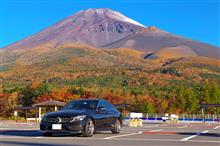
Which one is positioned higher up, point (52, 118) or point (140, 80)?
point (140, 80)

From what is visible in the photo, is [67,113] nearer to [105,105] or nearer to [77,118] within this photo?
[77,118]

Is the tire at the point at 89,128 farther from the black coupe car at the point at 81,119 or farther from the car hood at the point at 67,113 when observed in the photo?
the car hood at the point at 67,113

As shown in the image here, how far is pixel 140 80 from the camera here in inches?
4139

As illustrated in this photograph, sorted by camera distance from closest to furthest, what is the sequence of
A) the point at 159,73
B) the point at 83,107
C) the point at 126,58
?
the point at 83,107
the point at 159,73
the point at 126,58

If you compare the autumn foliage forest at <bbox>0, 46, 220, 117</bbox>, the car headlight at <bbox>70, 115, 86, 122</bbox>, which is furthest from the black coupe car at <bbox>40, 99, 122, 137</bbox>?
the autumn foliage forest at <bbox>0, 46, 220, 117</bbox>

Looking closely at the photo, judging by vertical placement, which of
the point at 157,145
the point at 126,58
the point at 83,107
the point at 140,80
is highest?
the point at 126,58

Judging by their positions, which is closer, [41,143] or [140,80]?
[41,143]

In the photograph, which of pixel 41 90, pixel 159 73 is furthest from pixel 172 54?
pixel 41 90

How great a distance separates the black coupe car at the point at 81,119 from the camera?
43.9 feet

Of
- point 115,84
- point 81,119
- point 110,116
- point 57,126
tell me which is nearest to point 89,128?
point 81,119

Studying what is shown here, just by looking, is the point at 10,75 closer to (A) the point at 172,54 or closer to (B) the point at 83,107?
(A) the point at 172,54

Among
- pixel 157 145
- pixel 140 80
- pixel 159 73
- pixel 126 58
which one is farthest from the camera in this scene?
pixel 126 58

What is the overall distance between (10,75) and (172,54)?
7898cm

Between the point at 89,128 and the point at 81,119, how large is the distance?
465mm
